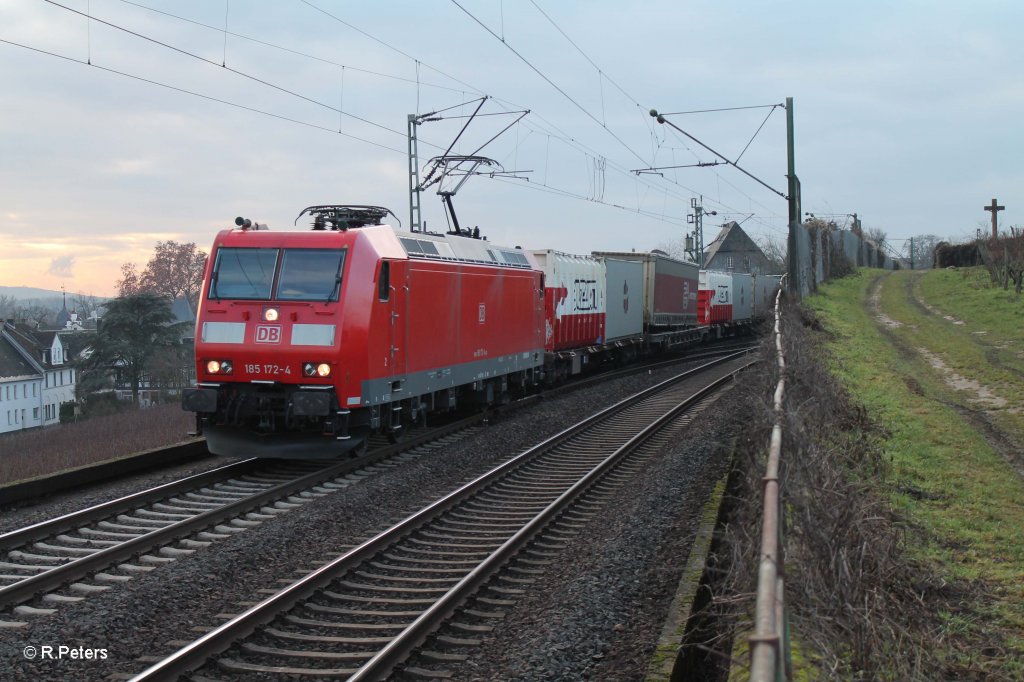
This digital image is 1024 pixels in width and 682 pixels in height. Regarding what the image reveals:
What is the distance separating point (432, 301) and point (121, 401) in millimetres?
32797

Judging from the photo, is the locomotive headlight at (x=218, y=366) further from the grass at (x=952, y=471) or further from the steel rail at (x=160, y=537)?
the grass at (x=952, y=471)

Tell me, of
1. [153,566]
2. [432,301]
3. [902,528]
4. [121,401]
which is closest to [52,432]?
[121,401]

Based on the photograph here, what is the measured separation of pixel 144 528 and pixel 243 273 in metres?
4.43

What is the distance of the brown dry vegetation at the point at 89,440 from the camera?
23656mm

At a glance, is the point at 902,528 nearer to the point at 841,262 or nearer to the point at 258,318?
the point at 258,318

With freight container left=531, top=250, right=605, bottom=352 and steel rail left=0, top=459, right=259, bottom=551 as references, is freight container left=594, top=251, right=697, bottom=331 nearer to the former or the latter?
freight container left=531, top=250, right=605, bottom=352

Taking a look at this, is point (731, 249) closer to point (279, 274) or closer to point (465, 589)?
point (279, 274)

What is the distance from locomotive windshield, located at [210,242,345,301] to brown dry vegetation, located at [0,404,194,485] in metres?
10.1

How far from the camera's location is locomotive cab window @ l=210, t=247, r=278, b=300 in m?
12.6

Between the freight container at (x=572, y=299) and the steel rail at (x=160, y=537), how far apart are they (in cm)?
1000

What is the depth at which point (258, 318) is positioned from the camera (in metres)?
12.4

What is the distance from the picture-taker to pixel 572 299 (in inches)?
965

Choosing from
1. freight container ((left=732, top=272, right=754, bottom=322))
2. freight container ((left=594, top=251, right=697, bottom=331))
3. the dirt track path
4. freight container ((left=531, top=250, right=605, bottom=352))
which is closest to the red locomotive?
the dirt track path

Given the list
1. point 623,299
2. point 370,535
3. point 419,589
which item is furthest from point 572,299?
point 419,589
